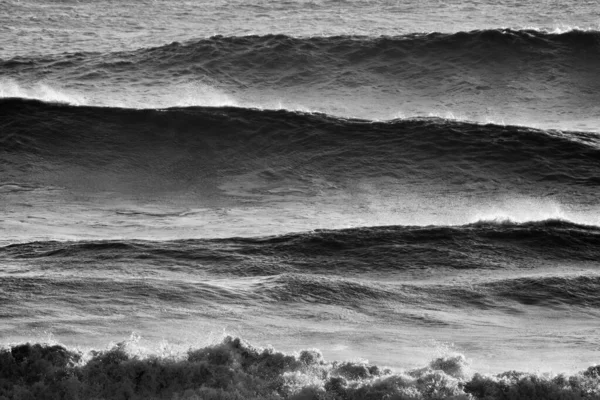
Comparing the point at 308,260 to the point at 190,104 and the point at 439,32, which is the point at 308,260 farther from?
the point at 439,32

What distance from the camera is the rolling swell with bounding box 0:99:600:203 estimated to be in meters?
18.0

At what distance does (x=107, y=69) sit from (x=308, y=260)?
41.8 ft

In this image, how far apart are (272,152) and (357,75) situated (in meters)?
5.62

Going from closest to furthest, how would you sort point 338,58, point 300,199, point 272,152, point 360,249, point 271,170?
1. point 360,249
2. point 300,199
3. point 271,170
4. point 272,152
5. point 338,58

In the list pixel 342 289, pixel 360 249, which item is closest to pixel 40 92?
pixel 360 249

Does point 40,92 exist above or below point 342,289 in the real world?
above

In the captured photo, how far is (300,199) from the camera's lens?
17031 millimetres

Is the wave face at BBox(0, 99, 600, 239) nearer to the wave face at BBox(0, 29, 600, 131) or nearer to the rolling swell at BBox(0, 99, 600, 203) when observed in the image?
the rolling swell at BBox(0, 99, 600, 203)

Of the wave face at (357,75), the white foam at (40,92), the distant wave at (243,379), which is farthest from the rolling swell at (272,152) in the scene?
the distant wave at (243,379)

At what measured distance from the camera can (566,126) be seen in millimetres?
20625

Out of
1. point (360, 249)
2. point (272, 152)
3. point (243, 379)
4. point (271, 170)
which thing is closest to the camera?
point (243, 379)

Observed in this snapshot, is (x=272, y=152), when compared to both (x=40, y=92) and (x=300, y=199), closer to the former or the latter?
(x=300, y=199)

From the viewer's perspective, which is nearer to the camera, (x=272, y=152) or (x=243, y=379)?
(x=243, y=379)

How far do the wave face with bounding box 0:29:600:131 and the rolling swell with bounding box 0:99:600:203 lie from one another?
141 cm
